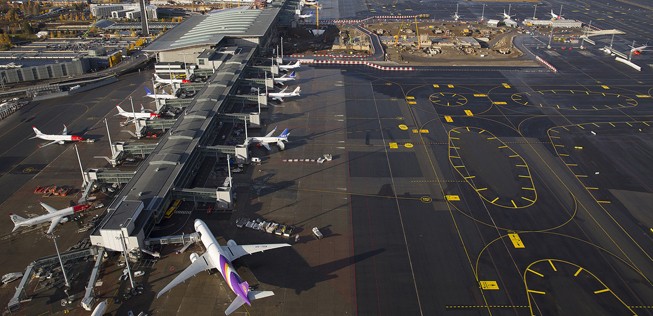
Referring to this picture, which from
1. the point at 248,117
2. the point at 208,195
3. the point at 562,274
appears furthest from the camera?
the point at 248,117

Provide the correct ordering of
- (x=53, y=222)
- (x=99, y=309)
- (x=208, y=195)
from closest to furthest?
1. (x=99, y=309)
2. (x=53, y=222)
3. (x=208, y=195)

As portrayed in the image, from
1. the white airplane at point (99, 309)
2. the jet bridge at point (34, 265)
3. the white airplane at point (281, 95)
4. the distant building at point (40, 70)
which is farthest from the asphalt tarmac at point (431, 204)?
the distant building at point (40, 70)

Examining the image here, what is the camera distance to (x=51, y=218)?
69.7 meters

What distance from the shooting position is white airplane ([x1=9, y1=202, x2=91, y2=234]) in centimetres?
6881

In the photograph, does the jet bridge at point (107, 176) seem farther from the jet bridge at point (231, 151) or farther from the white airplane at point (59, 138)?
the white airplane at point (59, 138)

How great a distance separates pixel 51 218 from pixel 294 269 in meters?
37.9

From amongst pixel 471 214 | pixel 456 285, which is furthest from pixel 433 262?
pixel 471 214

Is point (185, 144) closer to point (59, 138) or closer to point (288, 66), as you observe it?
point (59, 138)

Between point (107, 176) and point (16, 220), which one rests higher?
point (107, 176)

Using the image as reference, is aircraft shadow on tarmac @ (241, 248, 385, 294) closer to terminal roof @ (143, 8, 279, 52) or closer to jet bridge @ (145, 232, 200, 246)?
jet bridge @ (145, 232, 200, 246)

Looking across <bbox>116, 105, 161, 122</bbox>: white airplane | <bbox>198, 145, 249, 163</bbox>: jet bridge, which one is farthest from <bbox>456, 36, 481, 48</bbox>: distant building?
<bbox>116, 105, 161, 122</bbox>: white airplane

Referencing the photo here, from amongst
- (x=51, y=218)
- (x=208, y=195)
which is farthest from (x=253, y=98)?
(x=51, y=218)

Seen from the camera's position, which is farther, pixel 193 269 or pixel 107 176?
pixel 107 176

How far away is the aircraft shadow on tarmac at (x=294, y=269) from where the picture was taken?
2354 inches
